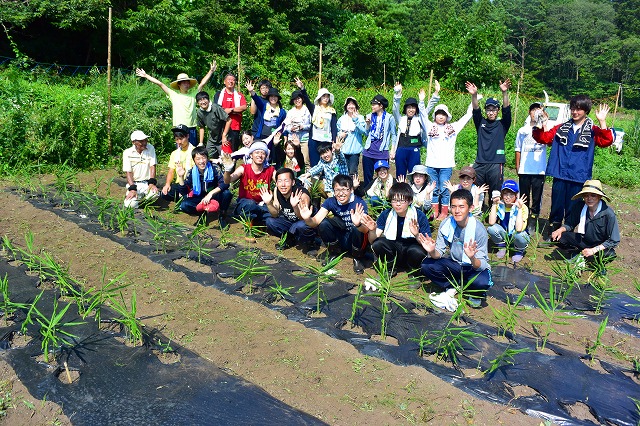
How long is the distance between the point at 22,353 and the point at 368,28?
18093 mm

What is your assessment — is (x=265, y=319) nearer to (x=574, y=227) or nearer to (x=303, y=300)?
(x=303, y=300)

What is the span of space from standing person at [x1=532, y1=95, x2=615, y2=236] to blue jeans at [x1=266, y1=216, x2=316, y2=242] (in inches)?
113

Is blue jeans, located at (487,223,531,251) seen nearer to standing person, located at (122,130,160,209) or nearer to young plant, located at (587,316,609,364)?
young plant, located at (587,316,609,364)

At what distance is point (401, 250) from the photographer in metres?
5.12

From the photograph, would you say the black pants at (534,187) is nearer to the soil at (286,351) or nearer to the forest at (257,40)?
the soil at (286,351)

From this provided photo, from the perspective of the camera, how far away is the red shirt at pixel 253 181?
6.16m

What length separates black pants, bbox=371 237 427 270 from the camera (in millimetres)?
5043

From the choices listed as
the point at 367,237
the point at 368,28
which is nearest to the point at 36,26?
the point at 368,28

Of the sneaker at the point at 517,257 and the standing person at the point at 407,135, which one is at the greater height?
the standing person at the point at 407,135

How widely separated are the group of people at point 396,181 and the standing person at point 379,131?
0.04 feet

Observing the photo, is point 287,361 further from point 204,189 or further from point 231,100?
point 231,100

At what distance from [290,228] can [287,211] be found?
22cm

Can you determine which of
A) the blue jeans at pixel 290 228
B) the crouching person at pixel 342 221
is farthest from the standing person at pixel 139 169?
the crouching person at pixel 342 221

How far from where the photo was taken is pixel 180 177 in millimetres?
6863
